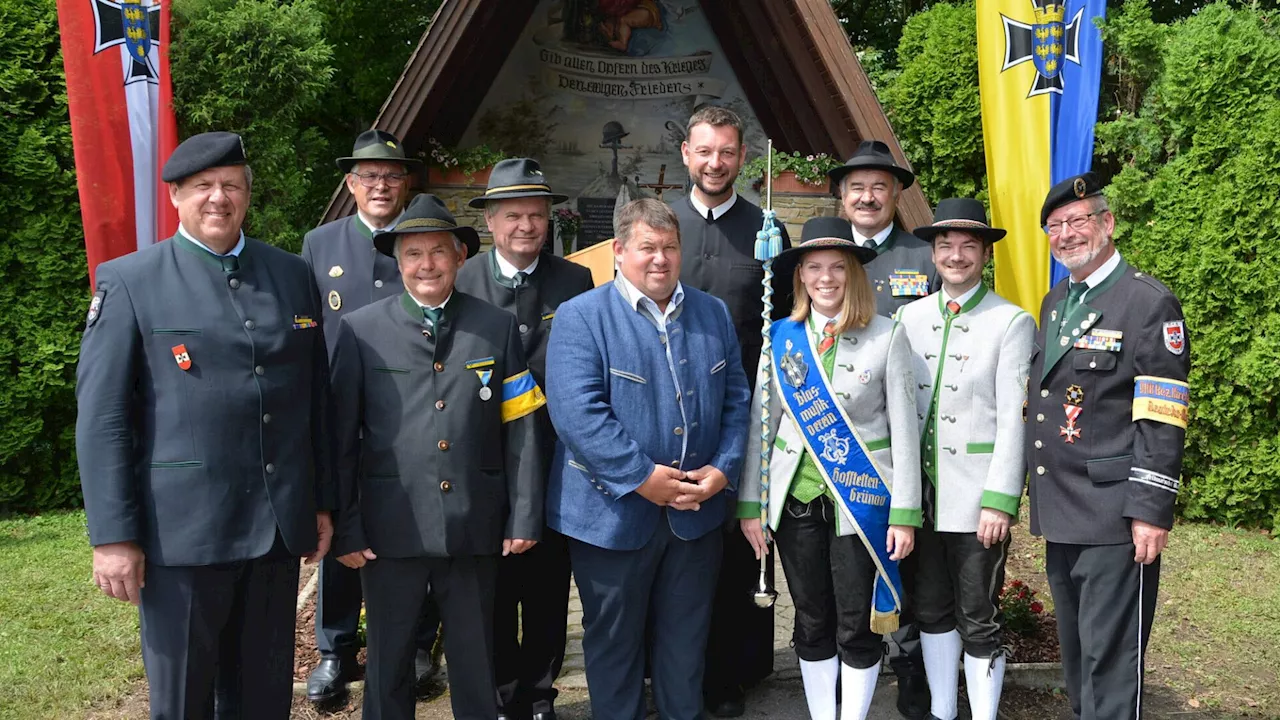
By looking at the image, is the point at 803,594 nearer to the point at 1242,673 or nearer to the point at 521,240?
the point at 521,240

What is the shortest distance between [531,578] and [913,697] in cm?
175

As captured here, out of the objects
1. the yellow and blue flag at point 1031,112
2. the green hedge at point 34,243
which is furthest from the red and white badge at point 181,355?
the yellow and blue flag at point 1031,112

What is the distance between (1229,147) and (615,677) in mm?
6567

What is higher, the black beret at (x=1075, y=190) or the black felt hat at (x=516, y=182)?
the black felt hat at (x=516, y=182)

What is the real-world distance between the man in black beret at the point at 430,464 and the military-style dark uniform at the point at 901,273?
1.67 metres

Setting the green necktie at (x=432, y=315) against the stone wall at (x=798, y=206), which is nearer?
the green necktie at (x=432, y=315)

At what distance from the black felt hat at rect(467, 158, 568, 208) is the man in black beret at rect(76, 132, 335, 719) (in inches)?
42.1

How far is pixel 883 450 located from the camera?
3678 mm

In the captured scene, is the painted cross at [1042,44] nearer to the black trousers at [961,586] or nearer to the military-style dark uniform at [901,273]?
the military-style dark uniform at [901,273]

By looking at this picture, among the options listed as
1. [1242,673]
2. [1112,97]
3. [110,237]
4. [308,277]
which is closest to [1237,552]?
[1242,673]

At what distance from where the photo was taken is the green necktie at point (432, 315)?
349 centimetres

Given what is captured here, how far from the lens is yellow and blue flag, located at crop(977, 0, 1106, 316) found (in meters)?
7.59

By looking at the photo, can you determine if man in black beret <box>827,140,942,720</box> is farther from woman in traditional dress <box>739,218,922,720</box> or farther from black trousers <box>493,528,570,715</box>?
black trousers <box>493,528,570,715</box>

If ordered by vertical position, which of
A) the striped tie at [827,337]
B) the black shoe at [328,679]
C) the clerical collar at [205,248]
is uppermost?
the clerical collar at [205,248]
